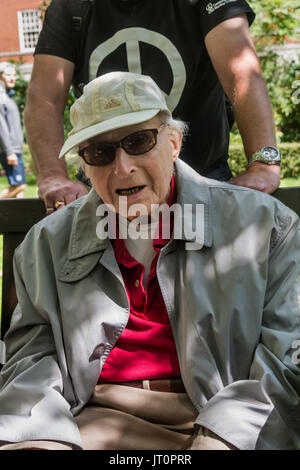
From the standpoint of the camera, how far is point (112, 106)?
7.34ft

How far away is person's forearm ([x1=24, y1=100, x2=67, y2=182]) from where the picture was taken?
301cm

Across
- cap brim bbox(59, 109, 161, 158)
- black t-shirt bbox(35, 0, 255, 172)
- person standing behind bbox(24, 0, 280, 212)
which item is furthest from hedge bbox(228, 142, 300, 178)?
cap brim bbox(59, 109, 161, 158)

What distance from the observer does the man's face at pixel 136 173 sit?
7.38 ft

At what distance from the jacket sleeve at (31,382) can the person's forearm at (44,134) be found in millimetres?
647

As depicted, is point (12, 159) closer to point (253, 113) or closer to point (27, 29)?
point (253, 113)

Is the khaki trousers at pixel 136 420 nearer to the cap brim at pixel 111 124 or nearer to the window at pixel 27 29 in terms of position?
the cap brim at pixel 111 124

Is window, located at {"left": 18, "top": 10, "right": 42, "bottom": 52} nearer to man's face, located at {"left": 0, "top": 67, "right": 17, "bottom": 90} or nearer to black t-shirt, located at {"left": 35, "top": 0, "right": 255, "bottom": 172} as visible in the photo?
man's face, located at {"left": 0, "top": 67, "right": 17, "bottom": 90}

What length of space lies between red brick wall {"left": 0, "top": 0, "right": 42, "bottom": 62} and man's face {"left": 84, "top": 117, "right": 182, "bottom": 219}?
23117 mm

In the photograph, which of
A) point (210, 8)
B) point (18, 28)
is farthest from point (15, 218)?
point (18, 28)

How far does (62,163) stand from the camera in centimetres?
300

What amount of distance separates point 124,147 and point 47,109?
99 cm

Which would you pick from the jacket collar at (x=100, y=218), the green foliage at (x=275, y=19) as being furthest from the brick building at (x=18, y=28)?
the jacket collar at (x=100, y=218)

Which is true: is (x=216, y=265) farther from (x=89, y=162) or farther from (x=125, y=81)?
(x=125, y=81)
